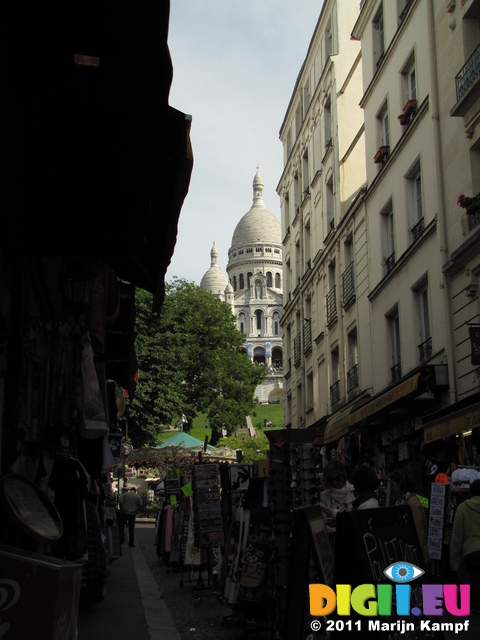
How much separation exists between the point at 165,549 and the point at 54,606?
41.8 ft

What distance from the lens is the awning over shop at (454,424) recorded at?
11328 mm

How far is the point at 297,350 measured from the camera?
30516 mm

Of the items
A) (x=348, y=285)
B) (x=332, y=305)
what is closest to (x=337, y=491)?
(x=348, y=285)

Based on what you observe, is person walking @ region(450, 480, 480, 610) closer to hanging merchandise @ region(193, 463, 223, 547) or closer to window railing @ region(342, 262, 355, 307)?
hanging merchandise @ region(193, 463, 223, 547)

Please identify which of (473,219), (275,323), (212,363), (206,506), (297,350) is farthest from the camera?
(275,323)

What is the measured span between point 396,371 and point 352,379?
405 centimetres

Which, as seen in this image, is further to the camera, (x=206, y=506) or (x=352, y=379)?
(x=352, y=379)

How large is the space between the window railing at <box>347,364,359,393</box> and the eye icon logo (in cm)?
1614

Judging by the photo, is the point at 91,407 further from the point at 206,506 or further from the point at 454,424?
the point at 454,424

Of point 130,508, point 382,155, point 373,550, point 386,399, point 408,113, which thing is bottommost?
point 373,550

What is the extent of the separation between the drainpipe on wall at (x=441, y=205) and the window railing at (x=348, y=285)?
7.06m

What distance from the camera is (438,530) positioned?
1014 centimetres

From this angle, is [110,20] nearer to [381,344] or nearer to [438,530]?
[438,530]

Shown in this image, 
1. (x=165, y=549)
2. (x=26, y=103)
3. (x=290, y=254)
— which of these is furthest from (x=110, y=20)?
(x=290, y=254)
